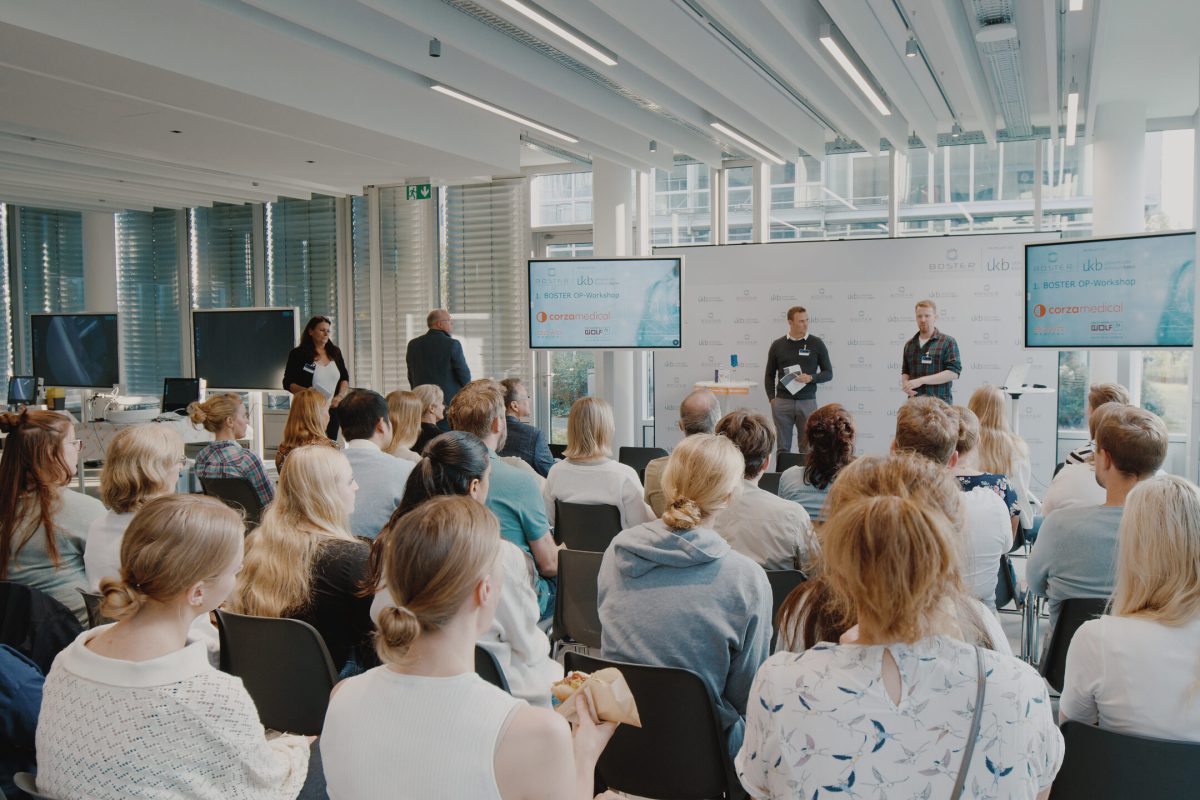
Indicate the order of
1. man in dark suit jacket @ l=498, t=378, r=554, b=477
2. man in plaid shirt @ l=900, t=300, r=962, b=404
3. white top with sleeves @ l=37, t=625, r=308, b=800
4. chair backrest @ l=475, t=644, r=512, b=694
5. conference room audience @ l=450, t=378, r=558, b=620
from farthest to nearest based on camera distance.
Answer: man in plaid shirt @ l=900, t=300, r=962, b=404
man in dark suit jacket @ l=498, t=378, r=554, b=477
conference room audience @ l=450, t=378, r=558, b=620
chair backrest @ l=475, t=644, r=512, b=694
white top with sleeves @ l=37, t=625, r=308, b=800

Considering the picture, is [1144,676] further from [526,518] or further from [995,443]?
[995,443]

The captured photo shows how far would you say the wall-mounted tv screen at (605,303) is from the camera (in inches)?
305

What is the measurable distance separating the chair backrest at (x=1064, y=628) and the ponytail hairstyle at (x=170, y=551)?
2.14 meters

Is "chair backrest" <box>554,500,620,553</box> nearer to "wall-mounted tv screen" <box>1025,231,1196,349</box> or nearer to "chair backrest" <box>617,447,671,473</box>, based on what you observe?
"chair backrest" <box>617,447,671,473</box>

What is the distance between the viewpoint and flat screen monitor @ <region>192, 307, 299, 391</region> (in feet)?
29.5

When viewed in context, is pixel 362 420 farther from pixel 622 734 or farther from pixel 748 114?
pixel 748 114

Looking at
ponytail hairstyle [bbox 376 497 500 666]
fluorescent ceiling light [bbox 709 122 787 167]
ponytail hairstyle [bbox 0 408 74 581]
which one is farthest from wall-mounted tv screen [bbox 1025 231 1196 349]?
ponytail hairstyle [bbox 0 408 74 581]

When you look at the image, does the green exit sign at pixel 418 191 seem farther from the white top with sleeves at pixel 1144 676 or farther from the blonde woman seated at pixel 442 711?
the white top with sleeves at pixel 1144 676

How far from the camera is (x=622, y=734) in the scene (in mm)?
2150

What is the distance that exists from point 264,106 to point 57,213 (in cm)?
744

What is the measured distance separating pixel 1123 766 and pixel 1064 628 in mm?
897

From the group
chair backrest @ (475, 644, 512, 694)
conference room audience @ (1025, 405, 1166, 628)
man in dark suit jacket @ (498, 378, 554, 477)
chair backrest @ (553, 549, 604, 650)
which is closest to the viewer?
chair backrest @ (475, 644, 512, 694)

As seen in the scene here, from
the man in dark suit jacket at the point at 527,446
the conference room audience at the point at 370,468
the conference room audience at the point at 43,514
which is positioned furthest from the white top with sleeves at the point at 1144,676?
the man in dark suit jacket at the point at 527,446

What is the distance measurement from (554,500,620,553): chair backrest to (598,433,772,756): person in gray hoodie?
5.14ft
